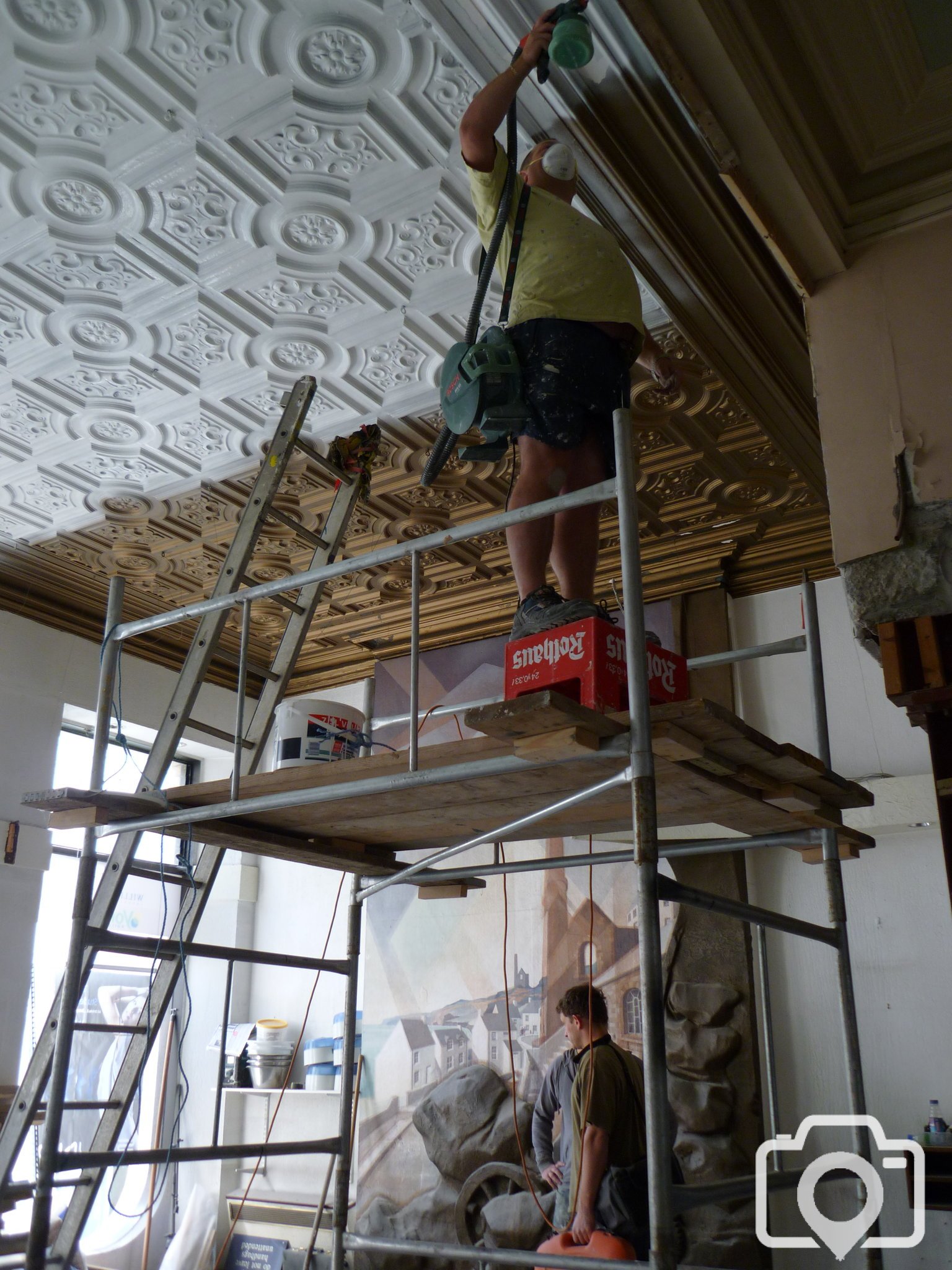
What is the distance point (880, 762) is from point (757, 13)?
3.34 meters

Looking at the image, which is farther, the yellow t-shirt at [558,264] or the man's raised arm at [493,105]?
the yellow t-shirt at [558,264]

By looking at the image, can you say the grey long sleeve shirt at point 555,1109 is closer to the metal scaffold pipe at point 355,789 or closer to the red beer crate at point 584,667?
the metal scaffold pipe at point 355,789

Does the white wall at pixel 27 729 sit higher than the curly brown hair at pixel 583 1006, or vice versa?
the white wall at pixel 27 729

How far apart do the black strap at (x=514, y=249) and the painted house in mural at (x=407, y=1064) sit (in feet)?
13.7

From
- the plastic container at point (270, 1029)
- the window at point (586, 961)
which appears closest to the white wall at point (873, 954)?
the window at point (586, 961)

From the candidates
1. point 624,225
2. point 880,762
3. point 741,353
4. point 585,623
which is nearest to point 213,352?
point 624,225

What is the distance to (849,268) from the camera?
2.92m

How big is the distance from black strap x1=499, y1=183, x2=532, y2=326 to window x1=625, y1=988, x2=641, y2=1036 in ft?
11.2

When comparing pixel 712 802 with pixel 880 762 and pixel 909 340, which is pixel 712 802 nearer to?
pixel 909 340

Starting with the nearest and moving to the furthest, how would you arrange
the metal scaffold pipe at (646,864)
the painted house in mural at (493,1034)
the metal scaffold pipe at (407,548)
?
1. the metal scaffold pipe at (646,864)
2. the metal scaffold pipe at (407,548)
3. the painted house in mural at (493,1034)

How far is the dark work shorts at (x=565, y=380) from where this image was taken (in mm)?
2279

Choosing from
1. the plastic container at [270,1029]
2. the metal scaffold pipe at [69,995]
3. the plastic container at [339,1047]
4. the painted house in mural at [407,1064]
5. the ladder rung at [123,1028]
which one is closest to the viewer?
the metal scaffold pipe at [69,995]

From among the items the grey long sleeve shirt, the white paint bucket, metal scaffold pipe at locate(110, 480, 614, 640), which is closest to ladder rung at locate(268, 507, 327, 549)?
metal scaffold pipe at locate(110, 480, 614, 640)

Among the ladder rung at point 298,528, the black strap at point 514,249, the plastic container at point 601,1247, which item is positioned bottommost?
the plastic container at point 601,1247
